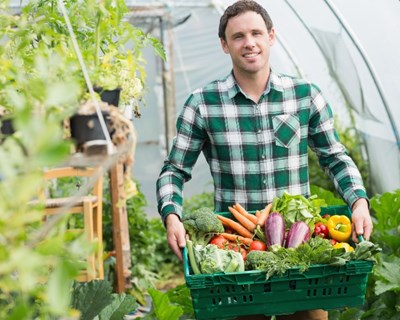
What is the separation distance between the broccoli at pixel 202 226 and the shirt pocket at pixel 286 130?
0.55 meters

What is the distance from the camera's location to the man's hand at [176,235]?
3.31 m

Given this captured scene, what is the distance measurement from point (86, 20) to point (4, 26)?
1.11ft

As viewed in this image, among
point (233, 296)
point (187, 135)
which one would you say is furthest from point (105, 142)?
point (187, 135)

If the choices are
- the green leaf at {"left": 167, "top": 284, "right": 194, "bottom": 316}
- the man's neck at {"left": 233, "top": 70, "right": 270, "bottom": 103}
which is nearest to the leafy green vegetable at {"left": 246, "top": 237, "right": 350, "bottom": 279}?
the man's neck at {"left": 233, "top": 70, "right": 270, "bottom": 103}

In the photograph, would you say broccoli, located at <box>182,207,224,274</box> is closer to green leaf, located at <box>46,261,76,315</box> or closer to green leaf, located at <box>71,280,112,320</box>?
green leaf, located at <box>71,280,112,320</box>

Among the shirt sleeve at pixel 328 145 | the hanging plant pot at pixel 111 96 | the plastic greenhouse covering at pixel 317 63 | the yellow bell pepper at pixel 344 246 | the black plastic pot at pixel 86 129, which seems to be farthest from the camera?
the plastic greenhouse covering at pixel 317 63

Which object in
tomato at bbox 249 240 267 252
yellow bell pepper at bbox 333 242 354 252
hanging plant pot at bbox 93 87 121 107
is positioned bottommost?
tomato at bbox 249 240 267 252

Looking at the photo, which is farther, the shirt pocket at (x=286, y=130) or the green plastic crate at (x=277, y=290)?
the shirt pocket at (x=286, y=130)

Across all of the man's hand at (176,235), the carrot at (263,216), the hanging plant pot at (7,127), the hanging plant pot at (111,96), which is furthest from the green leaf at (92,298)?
the hanging plant pot at (7,127)

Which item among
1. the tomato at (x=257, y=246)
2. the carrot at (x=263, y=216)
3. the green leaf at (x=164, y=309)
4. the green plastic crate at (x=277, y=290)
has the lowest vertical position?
the green leaf at (x=164, y=309)

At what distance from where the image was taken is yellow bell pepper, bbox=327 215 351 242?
3359 millimetres

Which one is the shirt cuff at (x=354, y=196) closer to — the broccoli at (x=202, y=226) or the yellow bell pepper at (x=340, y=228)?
the yellow bell pepper at (x=340, y=228)

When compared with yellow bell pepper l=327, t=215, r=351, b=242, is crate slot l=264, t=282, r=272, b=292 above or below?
below

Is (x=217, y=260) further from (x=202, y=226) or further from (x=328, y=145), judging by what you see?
(x=328, y=145)
